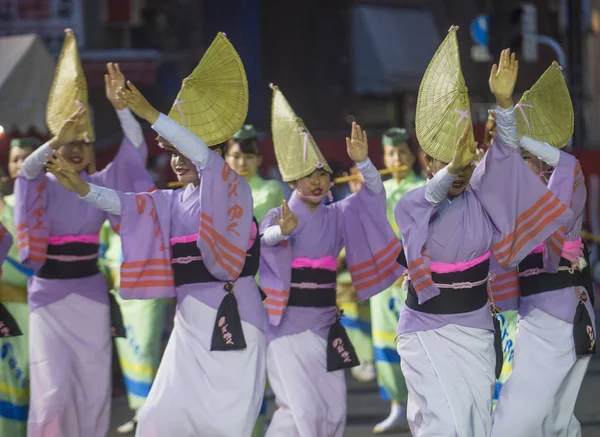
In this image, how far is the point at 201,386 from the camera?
5.80 meters

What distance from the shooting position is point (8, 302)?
7.63 meters

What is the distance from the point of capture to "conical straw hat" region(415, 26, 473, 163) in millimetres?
5699

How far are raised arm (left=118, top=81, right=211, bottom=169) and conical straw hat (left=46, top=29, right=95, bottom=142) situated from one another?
1271 millimetres

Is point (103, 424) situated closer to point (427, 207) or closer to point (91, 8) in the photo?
point (427, 207)

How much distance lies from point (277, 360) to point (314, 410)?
332mm

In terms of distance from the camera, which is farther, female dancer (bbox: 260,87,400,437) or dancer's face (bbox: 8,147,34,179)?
dancer's face (bbox: 8,147,34,179)

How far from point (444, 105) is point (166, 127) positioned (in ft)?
4.00

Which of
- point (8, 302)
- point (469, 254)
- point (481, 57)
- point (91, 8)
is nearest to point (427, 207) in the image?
point (469, 254)

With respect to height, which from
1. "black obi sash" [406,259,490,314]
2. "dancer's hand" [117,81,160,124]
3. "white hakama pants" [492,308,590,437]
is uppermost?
"dancer's hand" [117,81,160,124]

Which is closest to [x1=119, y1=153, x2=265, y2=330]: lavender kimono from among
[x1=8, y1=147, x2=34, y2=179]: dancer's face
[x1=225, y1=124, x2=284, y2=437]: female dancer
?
[x1=225, y1=124, x2=284, y2=437]: female dancer

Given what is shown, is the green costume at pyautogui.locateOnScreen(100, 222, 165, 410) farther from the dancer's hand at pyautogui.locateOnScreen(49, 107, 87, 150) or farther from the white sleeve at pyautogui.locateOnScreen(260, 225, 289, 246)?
the dancer's hand at pyautogui.locateOnScreen(49, 107, 87, 150)

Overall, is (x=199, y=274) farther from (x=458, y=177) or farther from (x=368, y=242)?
(x=368, y=242)

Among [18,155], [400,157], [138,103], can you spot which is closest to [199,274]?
[138,103]

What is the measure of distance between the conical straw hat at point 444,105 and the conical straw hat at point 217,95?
2.71 feet
